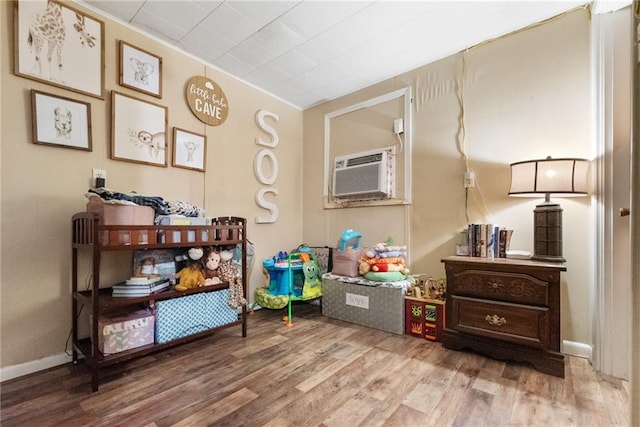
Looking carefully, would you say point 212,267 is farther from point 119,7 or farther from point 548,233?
point 548,233

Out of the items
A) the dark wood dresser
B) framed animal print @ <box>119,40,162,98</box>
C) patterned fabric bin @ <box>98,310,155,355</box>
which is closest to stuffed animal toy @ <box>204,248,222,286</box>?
patterned fabric bin @ <box>98,310,155,355</box>

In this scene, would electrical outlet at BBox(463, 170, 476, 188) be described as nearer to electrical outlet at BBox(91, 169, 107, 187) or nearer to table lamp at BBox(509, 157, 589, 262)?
table lamp at BBox(509, 157, 589, 262)

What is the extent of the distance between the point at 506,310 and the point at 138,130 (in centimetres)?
268

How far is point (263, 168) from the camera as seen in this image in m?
2.81

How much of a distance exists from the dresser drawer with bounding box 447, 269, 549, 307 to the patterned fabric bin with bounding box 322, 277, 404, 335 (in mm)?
431

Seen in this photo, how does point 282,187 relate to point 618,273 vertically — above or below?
above

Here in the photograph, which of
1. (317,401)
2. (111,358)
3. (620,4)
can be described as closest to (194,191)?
(111,358)

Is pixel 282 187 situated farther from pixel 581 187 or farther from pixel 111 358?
pixel 581 187

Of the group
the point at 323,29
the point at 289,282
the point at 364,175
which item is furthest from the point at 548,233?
the point at 323,29

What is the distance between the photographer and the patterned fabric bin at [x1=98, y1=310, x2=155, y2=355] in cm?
144

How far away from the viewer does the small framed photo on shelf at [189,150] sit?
7.02 feet

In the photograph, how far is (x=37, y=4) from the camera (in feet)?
5.09

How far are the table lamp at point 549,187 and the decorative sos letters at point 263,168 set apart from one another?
205cm

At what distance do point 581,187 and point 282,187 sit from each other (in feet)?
7.88
